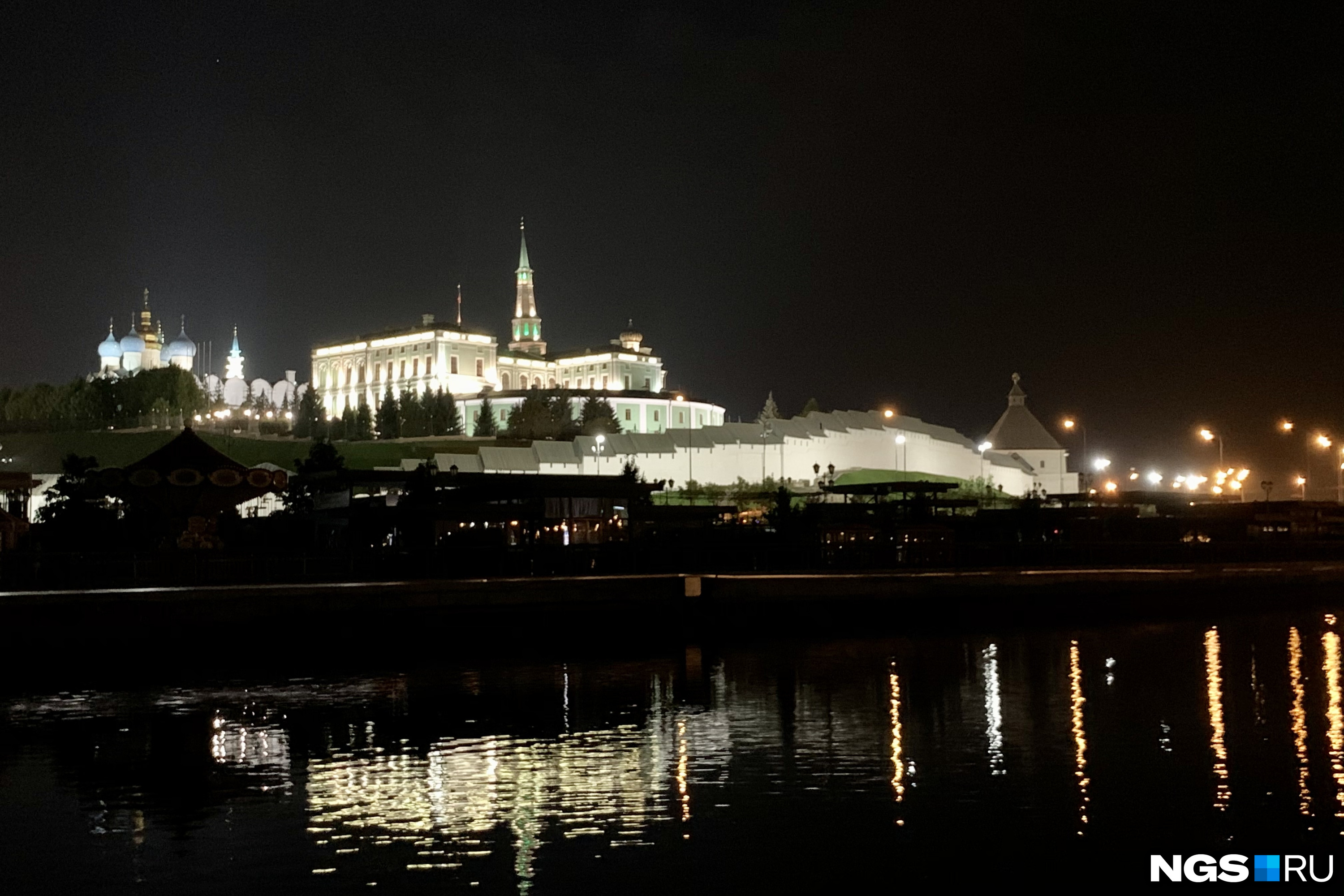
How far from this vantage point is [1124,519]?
168 feet

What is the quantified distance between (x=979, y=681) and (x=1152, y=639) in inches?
343

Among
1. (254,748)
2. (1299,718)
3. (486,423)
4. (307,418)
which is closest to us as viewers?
(254,748)

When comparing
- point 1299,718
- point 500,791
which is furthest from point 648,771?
point 1299,718

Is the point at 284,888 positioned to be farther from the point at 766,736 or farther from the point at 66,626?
the point at 66,626

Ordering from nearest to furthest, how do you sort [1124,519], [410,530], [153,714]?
[153,714]
[410,530]
[1124,519]

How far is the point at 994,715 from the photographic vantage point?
70.3ft

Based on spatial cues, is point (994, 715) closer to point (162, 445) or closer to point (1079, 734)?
point (1079, 734)

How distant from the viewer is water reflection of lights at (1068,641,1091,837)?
15.3 metres

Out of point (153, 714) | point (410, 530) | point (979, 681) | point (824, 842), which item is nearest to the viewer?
point (824, 842)

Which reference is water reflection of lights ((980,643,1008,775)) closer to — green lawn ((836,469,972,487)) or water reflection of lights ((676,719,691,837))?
water reflection of lights ((676,719,691,837))

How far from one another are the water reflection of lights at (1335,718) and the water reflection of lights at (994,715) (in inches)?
142

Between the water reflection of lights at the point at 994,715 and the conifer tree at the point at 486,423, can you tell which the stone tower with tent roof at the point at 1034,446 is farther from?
the water reflection of lights at the point at 994,715

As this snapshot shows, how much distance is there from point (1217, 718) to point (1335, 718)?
1737mm

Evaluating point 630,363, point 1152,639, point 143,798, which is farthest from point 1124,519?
point 630,363
